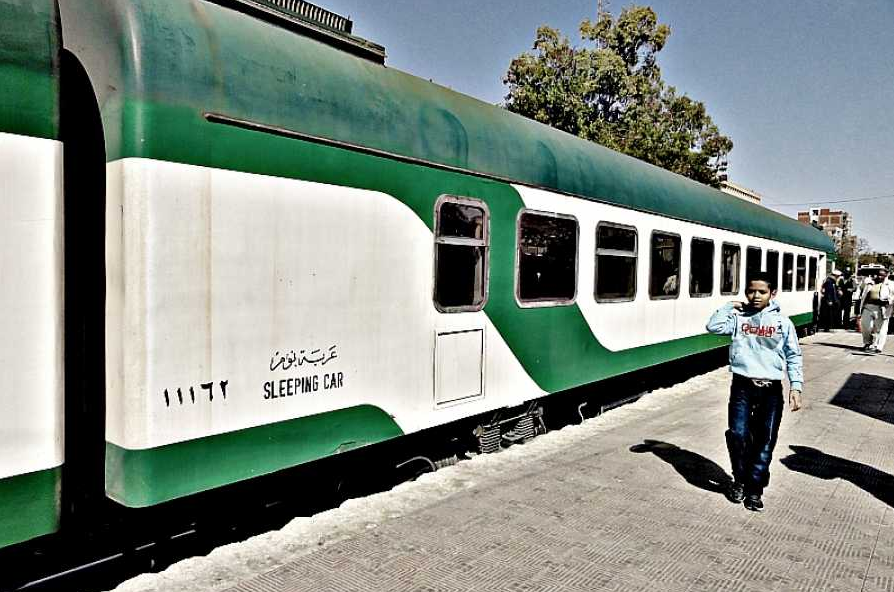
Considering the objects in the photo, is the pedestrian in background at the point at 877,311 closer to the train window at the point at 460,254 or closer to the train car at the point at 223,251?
the train car at the point at 223,251

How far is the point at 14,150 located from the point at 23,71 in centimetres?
37

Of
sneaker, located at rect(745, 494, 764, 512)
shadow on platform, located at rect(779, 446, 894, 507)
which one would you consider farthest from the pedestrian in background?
sneaker, located at rect(745, 494, 764, 512)

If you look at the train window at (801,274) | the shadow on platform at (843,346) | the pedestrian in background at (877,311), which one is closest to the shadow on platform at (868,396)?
the pedestrian in background at (877,311)

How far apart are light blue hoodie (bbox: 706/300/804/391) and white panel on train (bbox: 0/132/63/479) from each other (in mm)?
4282

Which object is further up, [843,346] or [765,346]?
[765,346]

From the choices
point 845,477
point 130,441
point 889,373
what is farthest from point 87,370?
point 889,373

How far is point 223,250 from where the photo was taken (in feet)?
12.0

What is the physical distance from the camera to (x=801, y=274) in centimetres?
1702

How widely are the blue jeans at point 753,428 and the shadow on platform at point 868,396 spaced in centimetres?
446

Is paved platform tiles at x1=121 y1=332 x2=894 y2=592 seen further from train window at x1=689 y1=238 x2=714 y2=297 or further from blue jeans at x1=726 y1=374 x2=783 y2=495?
train window at x1=689 y1=238 x2=714 y2=297

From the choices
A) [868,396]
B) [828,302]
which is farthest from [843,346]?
[868,396]

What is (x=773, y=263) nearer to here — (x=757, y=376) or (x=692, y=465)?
(x=692, y=465)

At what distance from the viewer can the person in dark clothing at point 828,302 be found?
69.1ft

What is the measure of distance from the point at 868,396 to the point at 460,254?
7699mm
